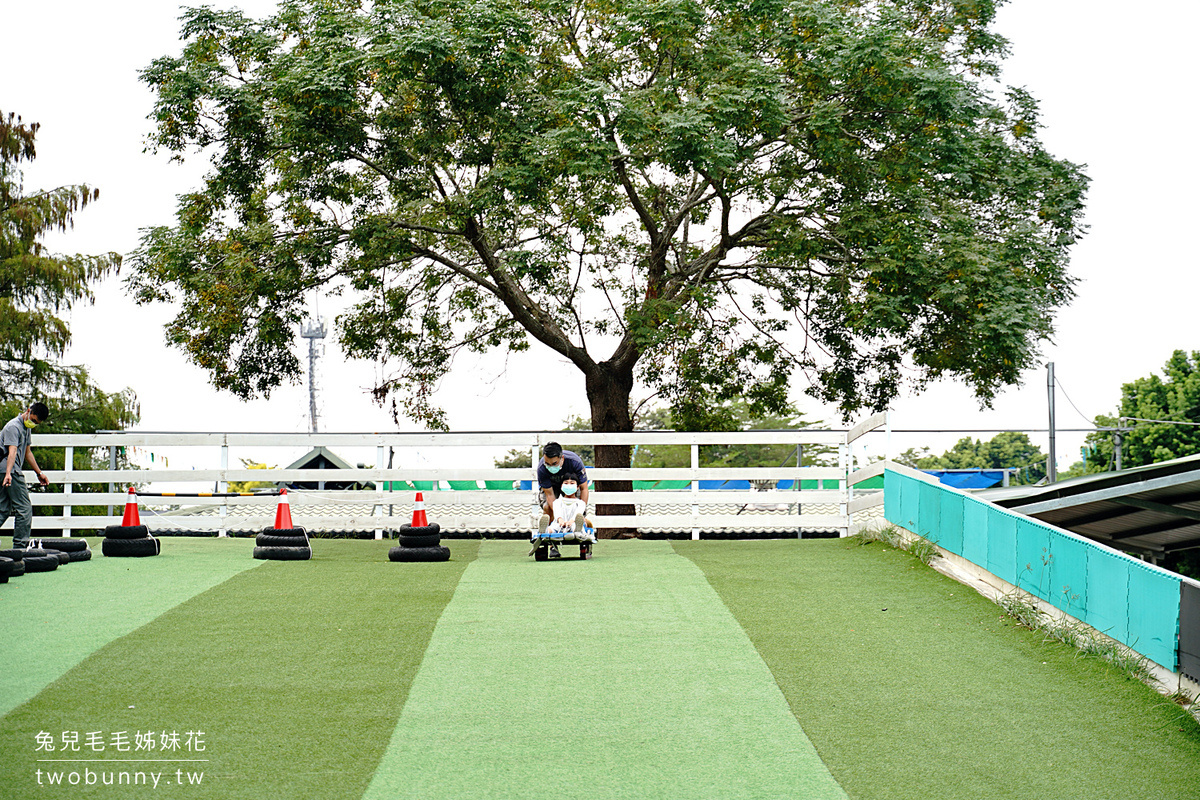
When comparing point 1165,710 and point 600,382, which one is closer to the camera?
point 1165,710

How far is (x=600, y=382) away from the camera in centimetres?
1977

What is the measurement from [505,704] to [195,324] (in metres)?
14.5

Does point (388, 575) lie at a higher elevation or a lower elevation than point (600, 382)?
lower

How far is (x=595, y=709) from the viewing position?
629 centimetres

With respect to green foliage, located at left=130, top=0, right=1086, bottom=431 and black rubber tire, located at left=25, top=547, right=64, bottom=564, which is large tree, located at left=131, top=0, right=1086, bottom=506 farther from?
black rubber tire, located at left=25, top=547, right=64, bottom=564

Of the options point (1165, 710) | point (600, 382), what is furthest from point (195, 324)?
point (1165, 710)

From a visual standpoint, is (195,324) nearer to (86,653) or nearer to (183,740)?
(86,653)

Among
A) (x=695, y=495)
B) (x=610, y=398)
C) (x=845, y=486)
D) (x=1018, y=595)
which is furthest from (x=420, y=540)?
(x=610, y=398)

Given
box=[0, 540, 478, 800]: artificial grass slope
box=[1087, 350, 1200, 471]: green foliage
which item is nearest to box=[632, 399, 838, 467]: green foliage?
box=[0, 540, 478, 800]: artificial grass slope

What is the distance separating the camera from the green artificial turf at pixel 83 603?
700 centimetres

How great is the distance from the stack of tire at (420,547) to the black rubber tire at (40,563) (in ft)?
11.4

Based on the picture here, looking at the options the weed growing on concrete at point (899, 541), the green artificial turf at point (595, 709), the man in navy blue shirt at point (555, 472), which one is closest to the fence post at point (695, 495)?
the weed growing on concrete at point (899, 541)

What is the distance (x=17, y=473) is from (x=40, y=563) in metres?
1.44

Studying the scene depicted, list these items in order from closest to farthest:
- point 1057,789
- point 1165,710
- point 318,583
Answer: point 1057,789
point 1165,710
point 318,583
